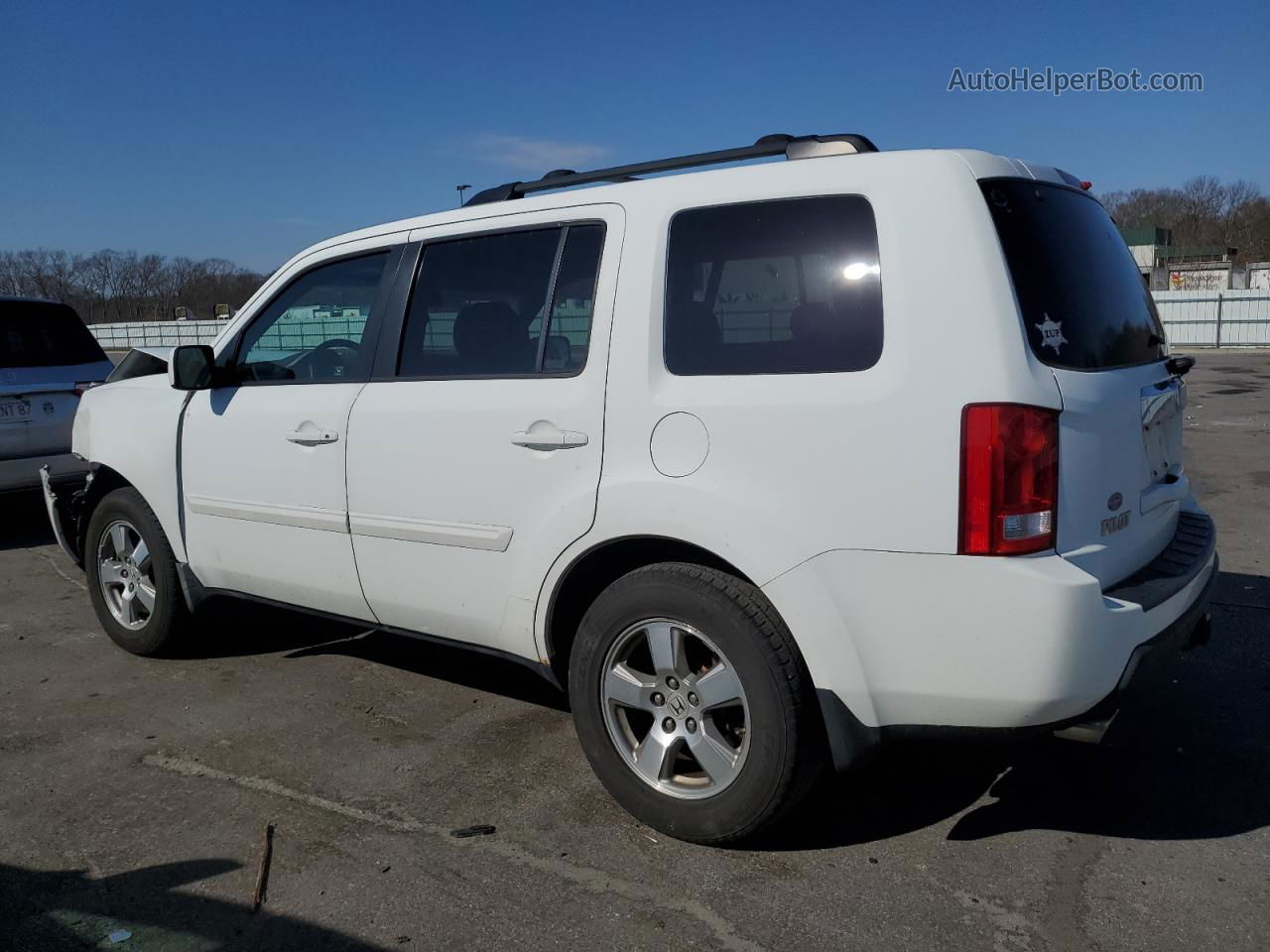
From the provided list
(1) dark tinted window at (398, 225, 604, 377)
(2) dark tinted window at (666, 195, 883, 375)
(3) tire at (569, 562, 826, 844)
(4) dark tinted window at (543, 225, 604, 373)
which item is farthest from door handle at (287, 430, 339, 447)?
(2) dark tinted window at (666, 195, 883, 375)

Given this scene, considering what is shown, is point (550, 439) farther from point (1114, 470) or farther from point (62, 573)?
point (62, 573)

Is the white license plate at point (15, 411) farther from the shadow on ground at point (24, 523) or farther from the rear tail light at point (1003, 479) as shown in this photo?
the rear tail light at point (1003, 479)

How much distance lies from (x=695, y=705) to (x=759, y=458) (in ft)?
2.49

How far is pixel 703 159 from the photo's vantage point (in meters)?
3.45

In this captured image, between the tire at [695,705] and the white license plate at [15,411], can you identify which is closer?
the tire at [695,705]

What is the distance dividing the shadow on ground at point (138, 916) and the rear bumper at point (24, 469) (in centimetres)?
515

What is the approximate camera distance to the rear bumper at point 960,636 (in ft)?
8.23

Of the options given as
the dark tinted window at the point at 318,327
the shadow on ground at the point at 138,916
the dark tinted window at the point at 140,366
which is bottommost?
the shadow on ground at the point at 138,916

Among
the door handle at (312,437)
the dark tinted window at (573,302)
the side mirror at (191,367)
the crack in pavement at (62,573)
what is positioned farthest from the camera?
the crack in pavement at (62,573)

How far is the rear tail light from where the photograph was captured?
2.51 metres

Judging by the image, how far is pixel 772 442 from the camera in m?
2.79

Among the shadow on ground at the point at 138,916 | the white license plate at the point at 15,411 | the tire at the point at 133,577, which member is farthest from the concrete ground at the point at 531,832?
the white license plate at the point at 15,411

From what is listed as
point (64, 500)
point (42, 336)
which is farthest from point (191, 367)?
point (42, 336)

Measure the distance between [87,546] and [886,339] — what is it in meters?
4.21
